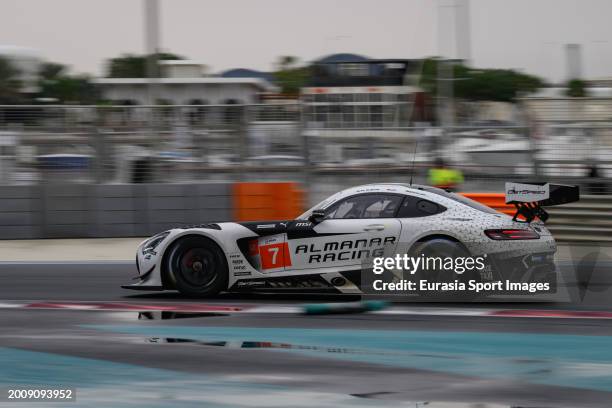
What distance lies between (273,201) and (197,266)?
23.1 ft

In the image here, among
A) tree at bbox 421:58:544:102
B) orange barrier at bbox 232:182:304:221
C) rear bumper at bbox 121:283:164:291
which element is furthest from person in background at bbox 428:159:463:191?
tree at bbox 421:58:544:102

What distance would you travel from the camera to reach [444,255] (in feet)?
27.4

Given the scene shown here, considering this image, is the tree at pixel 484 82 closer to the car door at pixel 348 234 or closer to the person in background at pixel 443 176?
the person in background at pixel 443 176

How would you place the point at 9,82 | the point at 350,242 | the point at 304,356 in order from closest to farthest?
1. the point at 304,356
2. the point at 350,242
3. the point at 9,82

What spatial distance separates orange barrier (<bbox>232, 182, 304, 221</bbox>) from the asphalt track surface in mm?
6796

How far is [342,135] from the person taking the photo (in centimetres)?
1666

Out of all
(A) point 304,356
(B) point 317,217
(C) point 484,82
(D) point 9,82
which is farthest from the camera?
(C) point 484,82

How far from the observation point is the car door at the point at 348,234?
854 centimetres

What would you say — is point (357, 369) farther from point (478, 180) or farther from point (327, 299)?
point (478, 180)

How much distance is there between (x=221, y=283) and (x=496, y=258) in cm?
270

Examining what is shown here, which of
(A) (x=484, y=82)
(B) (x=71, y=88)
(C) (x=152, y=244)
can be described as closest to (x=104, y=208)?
(C) (x=152, y=244)

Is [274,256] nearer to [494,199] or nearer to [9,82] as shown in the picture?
[494,199]

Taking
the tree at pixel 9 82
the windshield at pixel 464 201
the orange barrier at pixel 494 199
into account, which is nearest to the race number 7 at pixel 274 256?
the windshield at pixel 464 201

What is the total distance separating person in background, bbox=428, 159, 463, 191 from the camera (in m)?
15.6
